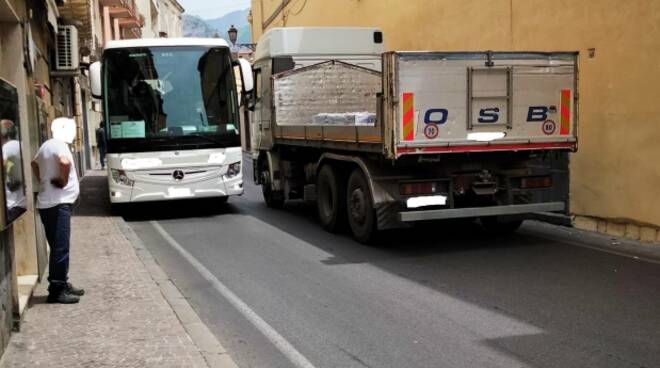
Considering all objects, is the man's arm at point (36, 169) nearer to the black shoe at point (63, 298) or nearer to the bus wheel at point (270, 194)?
the black shoe at point (63, 298)

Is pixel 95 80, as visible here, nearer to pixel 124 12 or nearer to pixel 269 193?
pixel 269 193

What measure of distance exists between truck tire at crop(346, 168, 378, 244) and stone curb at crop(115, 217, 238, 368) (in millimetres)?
2710

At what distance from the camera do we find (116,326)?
544 centimetres

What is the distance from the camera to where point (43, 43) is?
46.1ft

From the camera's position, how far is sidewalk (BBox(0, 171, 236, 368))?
15.3 feet

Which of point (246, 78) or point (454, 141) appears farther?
point (246, 78)

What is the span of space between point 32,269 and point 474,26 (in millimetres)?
9350

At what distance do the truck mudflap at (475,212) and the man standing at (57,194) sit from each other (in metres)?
3.86

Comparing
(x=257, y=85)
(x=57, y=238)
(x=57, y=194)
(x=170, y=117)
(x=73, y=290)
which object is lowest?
(x=73, y=290)

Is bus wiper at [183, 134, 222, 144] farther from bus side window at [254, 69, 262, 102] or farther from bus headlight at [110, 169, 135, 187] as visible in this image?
bus side window at [254, 69, 262, 102]

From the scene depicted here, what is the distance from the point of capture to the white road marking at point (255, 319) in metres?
4.95

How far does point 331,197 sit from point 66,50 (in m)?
8.55

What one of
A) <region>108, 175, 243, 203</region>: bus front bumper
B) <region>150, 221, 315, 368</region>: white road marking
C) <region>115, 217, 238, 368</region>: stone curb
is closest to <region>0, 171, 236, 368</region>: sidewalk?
<region>115, 217, 238, 368</region>: stone curb

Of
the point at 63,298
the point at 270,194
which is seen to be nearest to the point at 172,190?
the point at 270,194
